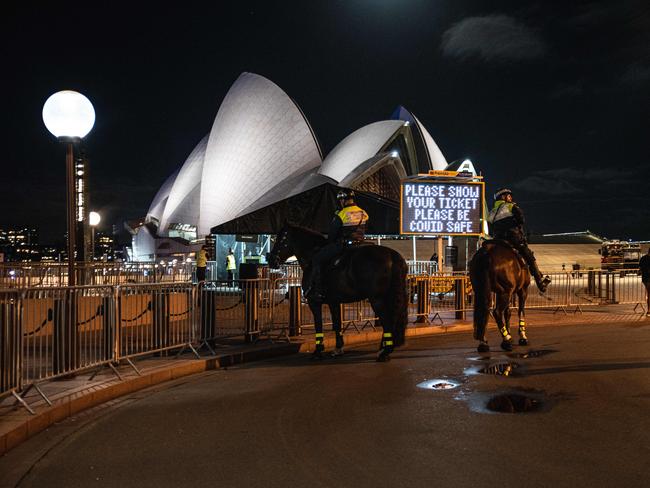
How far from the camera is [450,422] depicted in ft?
18.8

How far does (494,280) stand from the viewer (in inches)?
404

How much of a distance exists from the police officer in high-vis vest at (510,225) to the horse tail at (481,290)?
0.88 m

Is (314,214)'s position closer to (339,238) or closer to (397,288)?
(339,238)

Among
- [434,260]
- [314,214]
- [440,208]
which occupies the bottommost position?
[434,260]

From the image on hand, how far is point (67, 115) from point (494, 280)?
23.3 ft

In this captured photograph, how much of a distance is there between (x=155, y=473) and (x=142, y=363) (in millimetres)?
4979

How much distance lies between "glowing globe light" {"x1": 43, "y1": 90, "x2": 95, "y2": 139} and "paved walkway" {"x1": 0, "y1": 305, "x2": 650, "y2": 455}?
3.43 m

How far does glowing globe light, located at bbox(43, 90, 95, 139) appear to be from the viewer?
8.76 metres

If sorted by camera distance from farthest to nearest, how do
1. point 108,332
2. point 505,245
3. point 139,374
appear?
point 505,245
point 108,332
point 139,374

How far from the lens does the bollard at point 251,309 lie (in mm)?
11359

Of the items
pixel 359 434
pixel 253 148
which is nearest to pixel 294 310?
pixel 359 434

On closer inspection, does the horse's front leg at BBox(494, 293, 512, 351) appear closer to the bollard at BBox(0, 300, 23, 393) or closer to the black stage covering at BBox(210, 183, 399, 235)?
the bollard at BBox(0, 300, 23, 393)

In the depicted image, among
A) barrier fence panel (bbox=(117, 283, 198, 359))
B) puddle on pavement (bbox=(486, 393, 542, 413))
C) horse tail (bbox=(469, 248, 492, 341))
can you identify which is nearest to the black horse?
horse tail (bbox=(469, 248, 492, 341))

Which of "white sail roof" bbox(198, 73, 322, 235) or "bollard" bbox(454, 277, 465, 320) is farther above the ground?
"white sail roof" bbox(198, 73, 322, 235)
